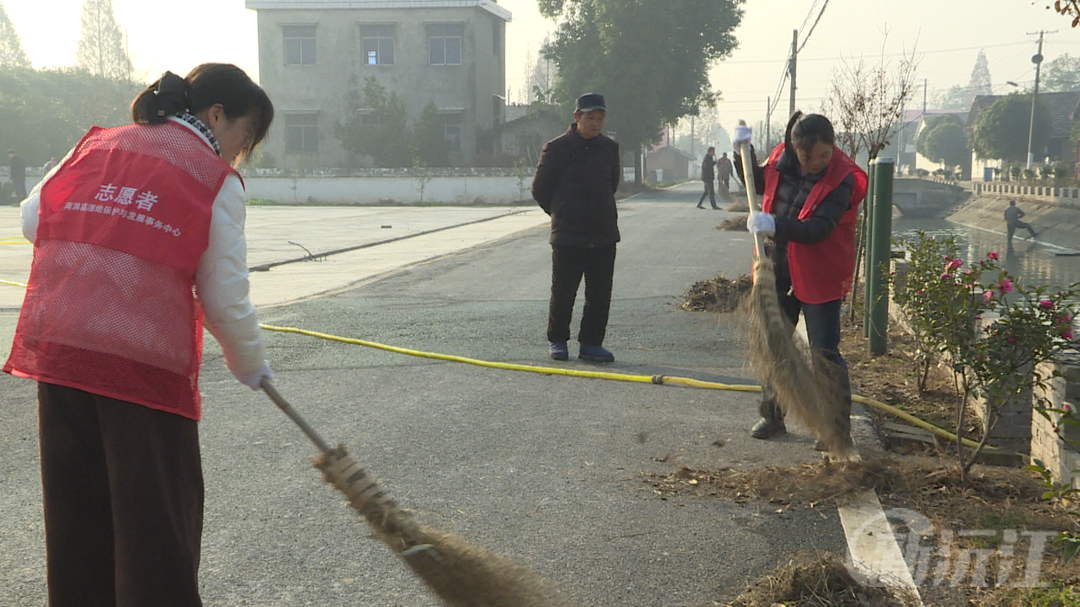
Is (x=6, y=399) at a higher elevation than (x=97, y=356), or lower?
lower

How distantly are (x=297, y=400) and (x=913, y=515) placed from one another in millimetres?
3681

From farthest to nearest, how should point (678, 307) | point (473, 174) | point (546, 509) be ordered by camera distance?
point (473, 174), point (678, 307), point (546, 509)

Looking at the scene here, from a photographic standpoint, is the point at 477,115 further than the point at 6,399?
Yes

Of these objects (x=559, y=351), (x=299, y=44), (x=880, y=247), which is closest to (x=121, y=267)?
(x=559, y=351)

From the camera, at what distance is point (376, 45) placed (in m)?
49.3

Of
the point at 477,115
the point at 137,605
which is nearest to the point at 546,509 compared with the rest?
the point at 137,605

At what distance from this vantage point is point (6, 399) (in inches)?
238

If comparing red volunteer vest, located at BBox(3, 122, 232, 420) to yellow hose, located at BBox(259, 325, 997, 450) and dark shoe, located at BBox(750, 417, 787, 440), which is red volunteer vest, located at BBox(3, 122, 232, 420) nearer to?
dark shoe, located at BBox(750, 417, 787, 440)

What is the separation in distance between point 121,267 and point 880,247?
610 cm

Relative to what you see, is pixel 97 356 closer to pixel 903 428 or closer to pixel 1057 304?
pixel 1057 304

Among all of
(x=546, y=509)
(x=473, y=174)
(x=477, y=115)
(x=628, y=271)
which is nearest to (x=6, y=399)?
(x=546, y=509)

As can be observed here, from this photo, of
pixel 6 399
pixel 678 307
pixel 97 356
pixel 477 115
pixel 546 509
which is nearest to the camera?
pixel 97 356

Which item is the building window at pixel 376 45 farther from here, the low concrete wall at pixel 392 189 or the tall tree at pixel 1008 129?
the tall tree at pixel 1008 129

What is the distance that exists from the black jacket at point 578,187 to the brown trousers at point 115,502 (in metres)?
4.80
